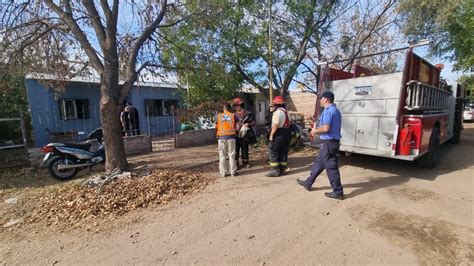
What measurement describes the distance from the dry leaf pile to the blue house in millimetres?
4989

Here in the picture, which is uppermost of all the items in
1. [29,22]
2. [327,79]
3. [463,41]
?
[463,41]

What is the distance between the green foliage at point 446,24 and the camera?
1096 centimetres

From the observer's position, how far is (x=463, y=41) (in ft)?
37.6

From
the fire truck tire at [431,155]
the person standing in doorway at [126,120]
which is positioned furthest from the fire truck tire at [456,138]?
the person standing in doorway at [126,120]

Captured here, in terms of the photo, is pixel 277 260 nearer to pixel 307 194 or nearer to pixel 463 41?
pixel 307 194

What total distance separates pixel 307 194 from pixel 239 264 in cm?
231

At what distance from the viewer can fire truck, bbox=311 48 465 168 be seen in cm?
523

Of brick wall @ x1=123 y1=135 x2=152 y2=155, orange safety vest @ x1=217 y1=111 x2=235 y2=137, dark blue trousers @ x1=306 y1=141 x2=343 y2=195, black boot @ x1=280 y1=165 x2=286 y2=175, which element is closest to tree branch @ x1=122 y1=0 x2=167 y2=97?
orange safety vest @ x1=217 y1=111 x2=235 y2=137

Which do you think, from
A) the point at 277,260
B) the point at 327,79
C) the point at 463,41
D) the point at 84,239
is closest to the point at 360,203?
the point at 277,260

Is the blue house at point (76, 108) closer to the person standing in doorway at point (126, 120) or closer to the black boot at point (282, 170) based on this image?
the person standing in doorway at point (126, 120)

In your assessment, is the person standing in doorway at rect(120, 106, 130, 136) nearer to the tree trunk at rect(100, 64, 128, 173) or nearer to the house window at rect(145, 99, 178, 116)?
the tree trunk at rect(100, 64, 128, 173)

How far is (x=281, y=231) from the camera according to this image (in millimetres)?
3445

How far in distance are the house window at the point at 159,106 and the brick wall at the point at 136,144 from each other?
6.13 m

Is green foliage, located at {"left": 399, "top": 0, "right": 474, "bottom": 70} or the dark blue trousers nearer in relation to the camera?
the dark blue trousers
